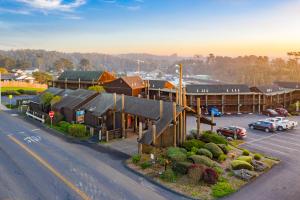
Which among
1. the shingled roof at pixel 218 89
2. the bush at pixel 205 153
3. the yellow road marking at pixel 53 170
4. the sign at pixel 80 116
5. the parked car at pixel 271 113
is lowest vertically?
the yellow road marking at pixel 53 170

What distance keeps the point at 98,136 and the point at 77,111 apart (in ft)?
19.9

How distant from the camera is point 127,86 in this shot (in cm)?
5697

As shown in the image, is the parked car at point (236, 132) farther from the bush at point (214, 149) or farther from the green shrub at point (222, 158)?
the green shrub at point (222, 158)

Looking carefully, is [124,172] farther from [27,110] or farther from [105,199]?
[27,110]

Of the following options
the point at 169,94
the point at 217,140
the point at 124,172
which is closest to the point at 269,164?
the point at 217,140

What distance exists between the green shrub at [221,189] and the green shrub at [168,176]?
2852 millimetres

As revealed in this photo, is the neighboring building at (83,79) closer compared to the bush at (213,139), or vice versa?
the bush at (213,139)

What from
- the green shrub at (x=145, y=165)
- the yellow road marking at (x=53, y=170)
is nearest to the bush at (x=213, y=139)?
the green shrub at (x=145, y=165)

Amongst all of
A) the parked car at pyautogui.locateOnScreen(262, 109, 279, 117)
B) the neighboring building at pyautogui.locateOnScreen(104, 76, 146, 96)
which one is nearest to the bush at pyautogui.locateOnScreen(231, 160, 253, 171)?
the parked car at pyautogui.locateOnScreen(262, 109, 279, 117)

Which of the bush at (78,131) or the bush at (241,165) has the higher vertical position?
the bush at (78,131)

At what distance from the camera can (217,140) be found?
27844mm

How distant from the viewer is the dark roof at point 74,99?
39469 millimetres

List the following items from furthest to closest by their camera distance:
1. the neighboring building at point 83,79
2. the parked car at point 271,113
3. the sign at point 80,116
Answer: the neighboring building at point 83,79 → the parked car at point 271,113 → the sign at point 80,116

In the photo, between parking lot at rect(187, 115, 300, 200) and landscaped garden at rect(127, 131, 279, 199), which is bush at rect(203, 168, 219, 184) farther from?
parking lot at rect(187, 115, 300, 200)
